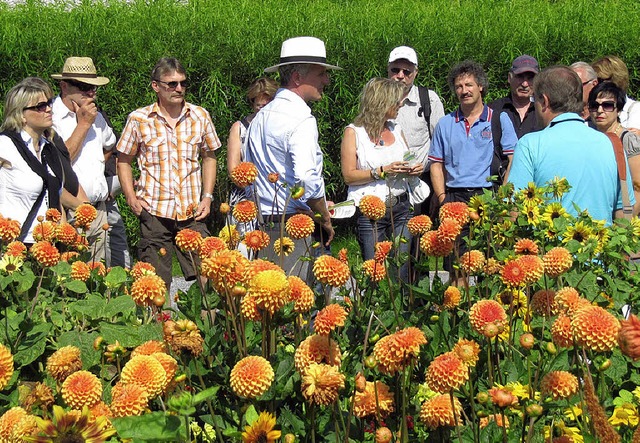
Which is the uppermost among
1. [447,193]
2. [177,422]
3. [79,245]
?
[177,422]

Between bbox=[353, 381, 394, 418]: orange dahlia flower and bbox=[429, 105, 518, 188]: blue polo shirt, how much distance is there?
12.8ft

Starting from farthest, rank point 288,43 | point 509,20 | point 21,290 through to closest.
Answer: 1. point 509,20
2. point 288,43
3. point 21,290

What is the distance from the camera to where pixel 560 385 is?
6.02ft

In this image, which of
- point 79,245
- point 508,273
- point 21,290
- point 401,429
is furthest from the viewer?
point 79,245

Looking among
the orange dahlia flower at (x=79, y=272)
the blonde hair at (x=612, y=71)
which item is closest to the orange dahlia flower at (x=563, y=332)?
the orange dahlia flower at (x=79, y=272)

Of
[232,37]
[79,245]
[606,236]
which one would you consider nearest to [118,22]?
[232,37]

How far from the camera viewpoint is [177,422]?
145cm

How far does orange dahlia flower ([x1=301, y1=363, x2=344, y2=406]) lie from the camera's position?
5.57 ft

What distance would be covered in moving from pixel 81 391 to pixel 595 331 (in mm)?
1006

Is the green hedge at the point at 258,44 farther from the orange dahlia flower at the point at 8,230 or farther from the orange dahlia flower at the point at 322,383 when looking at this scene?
the orange dahlia flower at the point at 322,383

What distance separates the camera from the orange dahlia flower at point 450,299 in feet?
8.48

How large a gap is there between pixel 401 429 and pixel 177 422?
604mm

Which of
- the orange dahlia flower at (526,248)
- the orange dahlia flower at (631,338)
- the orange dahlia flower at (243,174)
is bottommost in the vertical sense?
the orange dahlia flower at (526,248)

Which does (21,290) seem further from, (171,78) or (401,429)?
(171,78)
